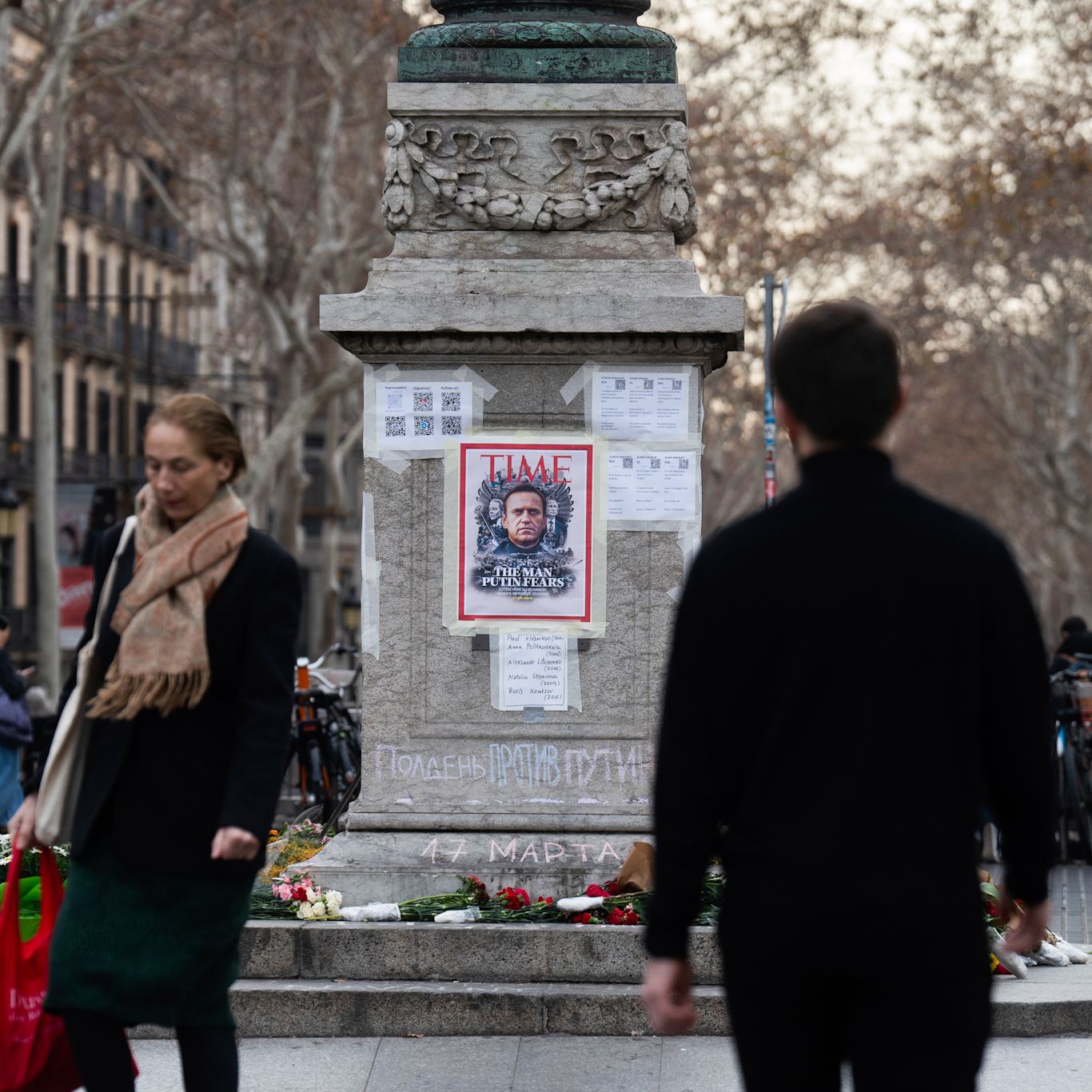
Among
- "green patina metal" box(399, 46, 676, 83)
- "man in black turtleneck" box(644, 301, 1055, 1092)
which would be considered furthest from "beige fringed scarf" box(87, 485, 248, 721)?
"green patina metal" box(399, 46, 676, 83)

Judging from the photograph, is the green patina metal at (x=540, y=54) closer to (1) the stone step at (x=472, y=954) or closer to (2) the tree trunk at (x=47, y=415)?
(1) the stone step at (x=472, y=954)

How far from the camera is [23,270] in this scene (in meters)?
50.2

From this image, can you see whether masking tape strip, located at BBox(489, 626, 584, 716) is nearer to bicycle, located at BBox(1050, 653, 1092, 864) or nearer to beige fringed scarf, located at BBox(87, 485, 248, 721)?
beige fringed scarf, located at BBox(87, 485, 248, 721)

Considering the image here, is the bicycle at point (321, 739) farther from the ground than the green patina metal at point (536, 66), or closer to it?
closer to it

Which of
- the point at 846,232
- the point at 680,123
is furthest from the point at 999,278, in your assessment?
the point at 680,123

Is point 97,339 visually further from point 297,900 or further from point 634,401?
point 297,900

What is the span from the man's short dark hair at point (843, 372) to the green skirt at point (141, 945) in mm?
1730

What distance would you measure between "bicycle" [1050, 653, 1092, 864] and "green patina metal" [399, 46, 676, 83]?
671 centimetres

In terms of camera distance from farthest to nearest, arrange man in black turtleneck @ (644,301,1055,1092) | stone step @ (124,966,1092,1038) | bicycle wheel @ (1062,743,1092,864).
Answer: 1. bicycle wheel @ (1062,743,1092,864)
2. stone step @ (124,966,1092,1038)
3. man in black turtleneck @ (644,301,1055,1092)

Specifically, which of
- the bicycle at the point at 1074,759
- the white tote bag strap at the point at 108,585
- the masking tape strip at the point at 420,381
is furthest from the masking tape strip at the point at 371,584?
Result: the bicycle at the point at 1074,759

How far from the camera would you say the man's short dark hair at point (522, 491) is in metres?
6.94

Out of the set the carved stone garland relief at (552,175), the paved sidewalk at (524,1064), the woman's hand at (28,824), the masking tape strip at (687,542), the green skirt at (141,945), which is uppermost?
the carved stone garland relief at (552,175)

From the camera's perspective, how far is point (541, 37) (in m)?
7.06

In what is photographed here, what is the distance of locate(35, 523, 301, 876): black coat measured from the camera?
390 centimetres
